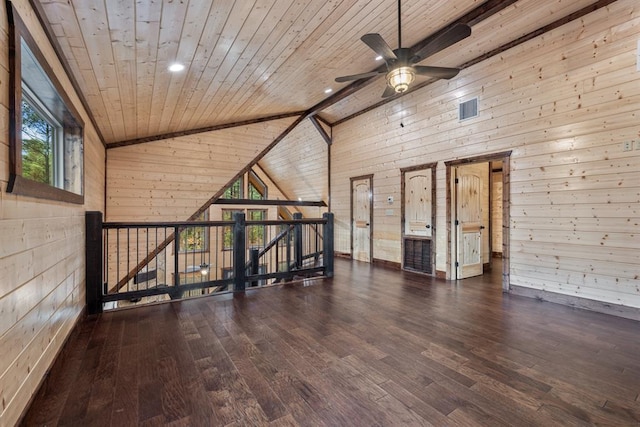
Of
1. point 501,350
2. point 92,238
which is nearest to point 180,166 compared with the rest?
point 92,238

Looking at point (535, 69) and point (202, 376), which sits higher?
point (535, 69)

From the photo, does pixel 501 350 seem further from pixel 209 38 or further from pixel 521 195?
pixel 209 38

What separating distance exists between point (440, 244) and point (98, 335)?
5.04 metres

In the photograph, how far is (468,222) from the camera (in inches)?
213

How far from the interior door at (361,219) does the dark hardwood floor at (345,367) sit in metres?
3.47

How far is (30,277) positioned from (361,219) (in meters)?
6.17

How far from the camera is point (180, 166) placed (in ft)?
19.3

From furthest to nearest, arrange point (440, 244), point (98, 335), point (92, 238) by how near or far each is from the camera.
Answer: point (440, 244) → point (92, 238) → point (98, 335)

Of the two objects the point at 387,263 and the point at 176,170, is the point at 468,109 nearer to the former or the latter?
the point at 387,263

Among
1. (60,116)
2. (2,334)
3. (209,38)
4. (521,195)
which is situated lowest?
(2,334)

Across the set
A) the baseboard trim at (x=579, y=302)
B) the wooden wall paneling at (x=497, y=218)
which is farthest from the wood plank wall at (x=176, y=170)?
the wooden wall paneling at (x=497, y=218)

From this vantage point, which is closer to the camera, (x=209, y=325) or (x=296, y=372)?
(x=296, y=372)

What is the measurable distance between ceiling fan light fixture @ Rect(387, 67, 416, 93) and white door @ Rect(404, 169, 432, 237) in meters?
2.80

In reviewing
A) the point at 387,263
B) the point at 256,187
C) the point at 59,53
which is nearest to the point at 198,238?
the point at 256,187
